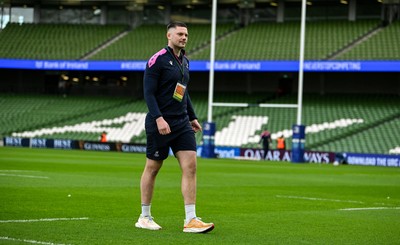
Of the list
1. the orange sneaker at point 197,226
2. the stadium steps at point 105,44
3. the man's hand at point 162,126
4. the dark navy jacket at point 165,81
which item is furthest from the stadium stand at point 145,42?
the orange sneaker at point 197,226

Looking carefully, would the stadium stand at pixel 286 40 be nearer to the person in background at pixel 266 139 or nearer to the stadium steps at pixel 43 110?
the stadium steps at pixel 43 110

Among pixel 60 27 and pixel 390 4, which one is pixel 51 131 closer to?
pixel 60 27

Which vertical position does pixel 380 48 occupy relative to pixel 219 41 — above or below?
below

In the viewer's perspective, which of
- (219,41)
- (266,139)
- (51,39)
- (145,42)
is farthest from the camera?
(51,39)

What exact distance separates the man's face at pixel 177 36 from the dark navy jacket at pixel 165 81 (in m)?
0.13

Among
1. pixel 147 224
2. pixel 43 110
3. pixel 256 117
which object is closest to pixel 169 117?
pixel 147 224

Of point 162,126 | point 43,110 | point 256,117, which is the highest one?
point 162,126

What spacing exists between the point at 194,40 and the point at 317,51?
10.6 m

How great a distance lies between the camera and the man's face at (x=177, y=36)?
10062mm

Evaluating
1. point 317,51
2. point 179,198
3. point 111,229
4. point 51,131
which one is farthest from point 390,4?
point 111,229

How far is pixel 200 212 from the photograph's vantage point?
41.7ft

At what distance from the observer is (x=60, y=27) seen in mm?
67188

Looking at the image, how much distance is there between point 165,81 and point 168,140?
0.71 meters

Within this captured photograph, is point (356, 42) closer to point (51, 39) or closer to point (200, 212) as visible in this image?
point (51, 39)
